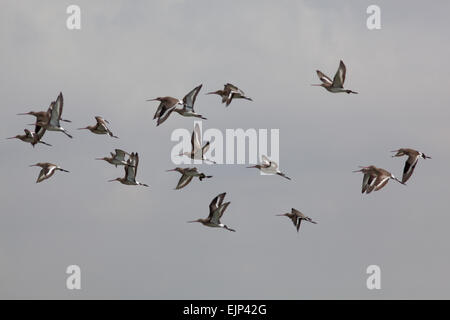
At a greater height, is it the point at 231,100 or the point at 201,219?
the point at 231,100

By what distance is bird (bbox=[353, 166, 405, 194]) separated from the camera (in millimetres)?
70125

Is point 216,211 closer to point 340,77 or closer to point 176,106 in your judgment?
point 176,106

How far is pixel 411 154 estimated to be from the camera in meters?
71.2

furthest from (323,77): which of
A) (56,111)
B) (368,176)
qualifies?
(56,111)

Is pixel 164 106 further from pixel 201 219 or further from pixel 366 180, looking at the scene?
pixel 366 180

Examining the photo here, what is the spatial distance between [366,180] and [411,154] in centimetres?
283

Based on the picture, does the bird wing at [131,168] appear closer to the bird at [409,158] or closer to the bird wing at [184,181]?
the bird wing at [184,181]

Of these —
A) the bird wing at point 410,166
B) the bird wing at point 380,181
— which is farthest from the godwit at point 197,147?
the bird wing at point 410,166

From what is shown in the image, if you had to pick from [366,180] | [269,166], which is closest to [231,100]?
[269,166]

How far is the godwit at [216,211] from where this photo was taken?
229ft

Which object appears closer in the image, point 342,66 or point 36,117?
point 342,66

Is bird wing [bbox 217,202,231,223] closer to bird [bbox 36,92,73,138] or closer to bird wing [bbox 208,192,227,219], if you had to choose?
bird wing [bbox 208,192,227,219]

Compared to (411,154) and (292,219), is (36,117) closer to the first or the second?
(292,219)

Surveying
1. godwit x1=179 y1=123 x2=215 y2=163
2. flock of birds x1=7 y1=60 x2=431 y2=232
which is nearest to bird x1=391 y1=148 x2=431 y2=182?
flock of birds x1=7 y1=60 x2=431 y2=232
